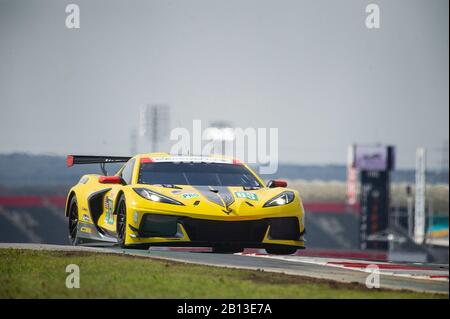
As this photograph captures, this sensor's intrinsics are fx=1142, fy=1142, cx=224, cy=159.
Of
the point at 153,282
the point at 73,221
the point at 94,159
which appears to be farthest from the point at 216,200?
the point at 73,221

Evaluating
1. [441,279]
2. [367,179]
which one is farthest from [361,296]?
[367,179]

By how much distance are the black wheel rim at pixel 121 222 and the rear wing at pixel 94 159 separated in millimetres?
2257

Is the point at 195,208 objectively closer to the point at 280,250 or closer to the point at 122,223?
the point at 122,223

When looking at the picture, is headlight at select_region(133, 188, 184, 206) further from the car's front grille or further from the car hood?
the car's front grille

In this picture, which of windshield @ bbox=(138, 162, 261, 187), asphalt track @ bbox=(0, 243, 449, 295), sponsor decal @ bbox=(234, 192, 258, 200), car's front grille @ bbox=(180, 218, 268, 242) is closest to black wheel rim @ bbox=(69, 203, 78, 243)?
asphalt track @ bbox=(0, 243, 449, 295)

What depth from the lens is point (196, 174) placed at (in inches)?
624

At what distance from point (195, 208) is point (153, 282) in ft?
8.24

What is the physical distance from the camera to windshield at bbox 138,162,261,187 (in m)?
15.6

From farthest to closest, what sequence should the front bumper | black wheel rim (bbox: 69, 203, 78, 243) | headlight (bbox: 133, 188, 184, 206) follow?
black wheel rim (bbox: 69, 203, 78, 243) < headlight (bbox: 133, 188, 184, 206) < the front bumper

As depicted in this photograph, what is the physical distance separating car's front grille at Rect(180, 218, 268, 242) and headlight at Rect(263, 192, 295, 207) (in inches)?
15.8

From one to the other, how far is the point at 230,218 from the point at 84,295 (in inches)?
147

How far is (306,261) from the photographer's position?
659 inches

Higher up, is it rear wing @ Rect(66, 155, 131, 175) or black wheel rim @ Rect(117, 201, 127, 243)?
rear wing @ Rect(66, 155, 131, 175)
